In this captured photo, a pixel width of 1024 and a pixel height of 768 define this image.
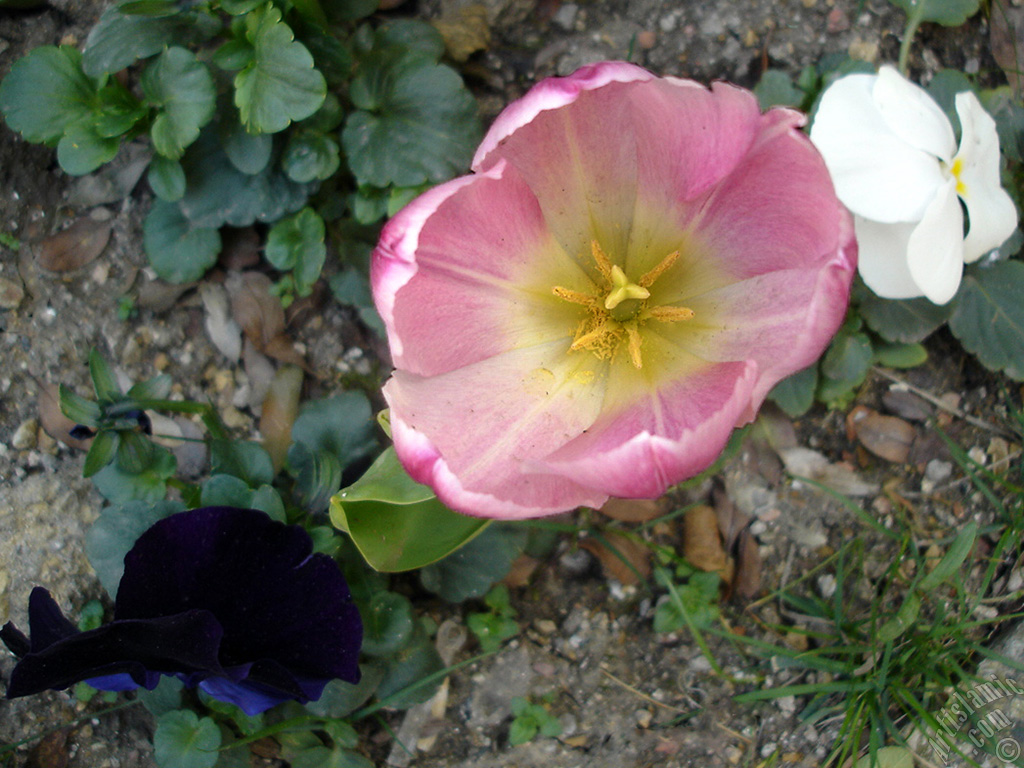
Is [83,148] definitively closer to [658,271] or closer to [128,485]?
[128,485]

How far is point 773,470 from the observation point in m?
1.81

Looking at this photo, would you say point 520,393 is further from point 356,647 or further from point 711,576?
point 711,576

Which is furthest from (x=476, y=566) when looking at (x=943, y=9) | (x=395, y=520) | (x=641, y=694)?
(x=943, y=9)

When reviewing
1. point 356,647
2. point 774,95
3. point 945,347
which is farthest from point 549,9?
point 356,647

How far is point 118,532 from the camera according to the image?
1.49 meters

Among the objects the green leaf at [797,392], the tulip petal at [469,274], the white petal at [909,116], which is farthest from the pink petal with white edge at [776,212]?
the green leaf at [797,392]

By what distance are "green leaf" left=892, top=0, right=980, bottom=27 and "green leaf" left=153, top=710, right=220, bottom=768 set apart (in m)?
1.96

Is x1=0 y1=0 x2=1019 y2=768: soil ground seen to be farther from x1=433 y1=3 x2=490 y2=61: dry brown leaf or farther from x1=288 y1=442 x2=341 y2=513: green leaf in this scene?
x1=288 y1=442 x2=341 y2=513: green leaf

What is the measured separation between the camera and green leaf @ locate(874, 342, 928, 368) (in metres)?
1.75

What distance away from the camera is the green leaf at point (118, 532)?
1.49 meters

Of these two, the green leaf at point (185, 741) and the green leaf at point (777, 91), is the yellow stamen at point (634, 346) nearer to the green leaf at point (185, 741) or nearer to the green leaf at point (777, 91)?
the green leaf at point (777, 91)

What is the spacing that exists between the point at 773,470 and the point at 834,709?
49cm

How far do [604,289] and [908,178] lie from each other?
527mm

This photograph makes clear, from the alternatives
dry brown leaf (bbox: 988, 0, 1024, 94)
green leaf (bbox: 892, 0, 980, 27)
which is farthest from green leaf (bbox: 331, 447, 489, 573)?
dry brown leaf (bbox: 988, 0, 1024, 94)
